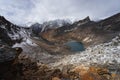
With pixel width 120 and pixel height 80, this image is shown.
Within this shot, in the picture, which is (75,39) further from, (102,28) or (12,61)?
(12,61)

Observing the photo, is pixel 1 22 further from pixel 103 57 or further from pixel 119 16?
pixel 119 16

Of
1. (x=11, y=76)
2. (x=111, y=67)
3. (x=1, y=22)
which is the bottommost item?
(x=111, y=67)

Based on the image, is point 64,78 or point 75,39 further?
Answer: point 75,39

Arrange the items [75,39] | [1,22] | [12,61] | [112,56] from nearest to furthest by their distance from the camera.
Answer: [12,61] → [112,56] → [1,22] → [75,39]

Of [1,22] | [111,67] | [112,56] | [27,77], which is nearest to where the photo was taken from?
[27,77]

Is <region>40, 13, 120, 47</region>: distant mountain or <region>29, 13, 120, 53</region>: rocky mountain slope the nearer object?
<region>40, 13, 120, 47</region>: distant mountain

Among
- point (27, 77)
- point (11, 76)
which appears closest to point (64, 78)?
point (27, 77)

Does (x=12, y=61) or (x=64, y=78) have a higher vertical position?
(x=12, y=61)

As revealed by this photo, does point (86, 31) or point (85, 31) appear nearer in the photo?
point (86, 31)

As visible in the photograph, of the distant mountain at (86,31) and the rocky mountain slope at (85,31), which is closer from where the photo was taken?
the distant mountain at (86,31)

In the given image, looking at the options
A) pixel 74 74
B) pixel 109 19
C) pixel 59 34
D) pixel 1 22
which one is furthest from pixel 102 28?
pixel 74 74
